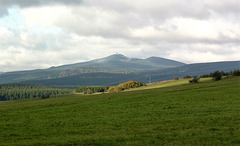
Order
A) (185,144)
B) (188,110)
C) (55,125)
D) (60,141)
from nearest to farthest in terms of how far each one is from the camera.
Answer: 1. (185,144)
2. (60,141)
3. (55,125)
4. (188,110)

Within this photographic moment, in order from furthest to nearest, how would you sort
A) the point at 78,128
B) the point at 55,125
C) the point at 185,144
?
the point at 55,125 < the point at 78,128 < the point at 185,144

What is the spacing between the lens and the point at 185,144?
1908 centimetres

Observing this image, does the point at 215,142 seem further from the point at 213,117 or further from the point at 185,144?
the point at 213,117

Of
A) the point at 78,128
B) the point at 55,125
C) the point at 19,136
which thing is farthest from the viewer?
the point at 55,125

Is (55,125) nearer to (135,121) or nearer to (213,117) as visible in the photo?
(135,121)

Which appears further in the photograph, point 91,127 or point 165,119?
point 165,119

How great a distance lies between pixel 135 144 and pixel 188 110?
18.1 meters

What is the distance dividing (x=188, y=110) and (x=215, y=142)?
1673cm

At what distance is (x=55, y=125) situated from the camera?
97.7 feet

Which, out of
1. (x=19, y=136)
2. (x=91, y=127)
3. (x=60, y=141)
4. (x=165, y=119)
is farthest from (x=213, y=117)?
(x=19, y=136)

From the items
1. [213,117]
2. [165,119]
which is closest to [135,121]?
[165,119]

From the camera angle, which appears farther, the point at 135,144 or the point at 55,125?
the point at 55,125

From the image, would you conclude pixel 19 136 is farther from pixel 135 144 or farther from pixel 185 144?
pixel 185 144

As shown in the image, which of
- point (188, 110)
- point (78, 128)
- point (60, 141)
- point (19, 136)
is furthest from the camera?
point (188, 110)
